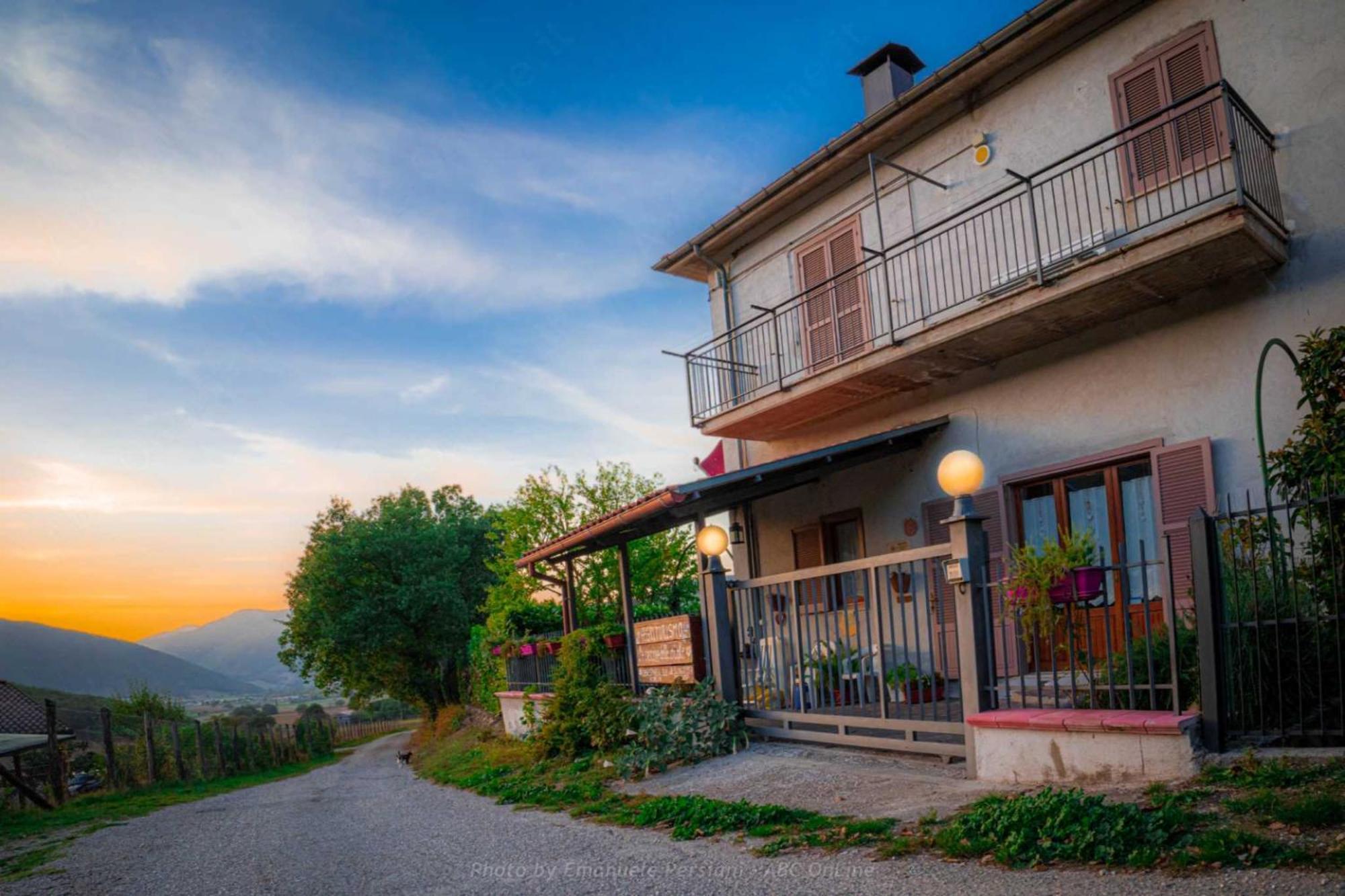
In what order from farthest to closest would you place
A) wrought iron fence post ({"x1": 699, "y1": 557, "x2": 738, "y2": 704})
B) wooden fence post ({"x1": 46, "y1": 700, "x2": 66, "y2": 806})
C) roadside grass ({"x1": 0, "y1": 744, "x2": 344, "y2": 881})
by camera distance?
wooden fence post ({"x1": 46, "y1": 700, "x2": 66, "y2": 806})
wrought iron fence post ({"x1": 699, "y1": 557, "x2": 738, "y2": 704})
roadside grass ({"x1": 0, "y1": 744, "x2": 344, "y2": 881})

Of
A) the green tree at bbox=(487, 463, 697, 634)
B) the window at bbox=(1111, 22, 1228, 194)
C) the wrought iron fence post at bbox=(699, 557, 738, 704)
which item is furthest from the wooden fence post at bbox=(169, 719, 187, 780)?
the window at bbox=(1111, 22, 1228, 194)

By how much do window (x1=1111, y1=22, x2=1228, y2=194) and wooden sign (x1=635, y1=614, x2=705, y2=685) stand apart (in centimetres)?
659

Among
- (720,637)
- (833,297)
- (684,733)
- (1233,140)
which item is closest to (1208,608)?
(1233,140)

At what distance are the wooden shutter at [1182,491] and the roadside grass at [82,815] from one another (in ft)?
35.7

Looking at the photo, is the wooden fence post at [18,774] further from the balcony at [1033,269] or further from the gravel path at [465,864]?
the balcony at [1033,269]

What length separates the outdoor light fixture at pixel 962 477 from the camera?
21.8 feet

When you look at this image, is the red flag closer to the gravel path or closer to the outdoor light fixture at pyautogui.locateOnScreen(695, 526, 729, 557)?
the outdoor light fixture at pyautogui.locateOnScreen(695, 526, 729, 557)

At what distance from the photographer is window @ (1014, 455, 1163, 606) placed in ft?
29.8

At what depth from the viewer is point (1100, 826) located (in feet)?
13.7

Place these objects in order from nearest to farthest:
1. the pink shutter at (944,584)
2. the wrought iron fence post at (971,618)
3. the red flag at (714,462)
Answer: the wrought iron fence post at (971,618) < the pink shutter at (944,584) < the red flag at (714,462)

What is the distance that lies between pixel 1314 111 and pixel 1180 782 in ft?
20.9

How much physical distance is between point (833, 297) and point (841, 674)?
611cm

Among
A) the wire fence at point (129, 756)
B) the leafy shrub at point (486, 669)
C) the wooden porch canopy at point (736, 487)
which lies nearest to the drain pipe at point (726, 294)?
the wooden porch canopy at point (736, 487)

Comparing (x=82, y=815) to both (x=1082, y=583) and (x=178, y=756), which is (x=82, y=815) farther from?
(x=1082, y=583)
